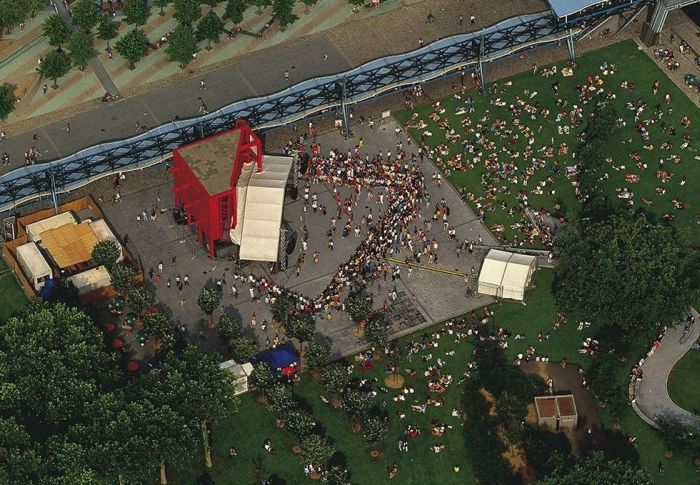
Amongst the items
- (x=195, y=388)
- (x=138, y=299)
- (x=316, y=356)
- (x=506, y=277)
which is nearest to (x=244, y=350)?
(x=316, y=356)

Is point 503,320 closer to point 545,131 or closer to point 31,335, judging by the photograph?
point 545,131

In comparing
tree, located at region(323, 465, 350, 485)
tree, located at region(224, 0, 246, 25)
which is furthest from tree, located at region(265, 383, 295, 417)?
tree, located at region(224, 0, 246, 25)

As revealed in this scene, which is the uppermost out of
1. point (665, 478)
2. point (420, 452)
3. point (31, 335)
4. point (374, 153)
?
point (31, 335)

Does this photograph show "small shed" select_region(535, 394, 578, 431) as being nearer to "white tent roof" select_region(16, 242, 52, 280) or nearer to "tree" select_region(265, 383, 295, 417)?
"tree" select_region(265, 383, 295, 417)

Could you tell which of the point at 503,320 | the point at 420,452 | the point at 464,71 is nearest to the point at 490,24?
the point at 464,71

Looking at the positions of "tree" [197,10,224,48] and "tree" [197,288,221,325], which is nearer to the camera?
"tree" [197,288,221,325]
